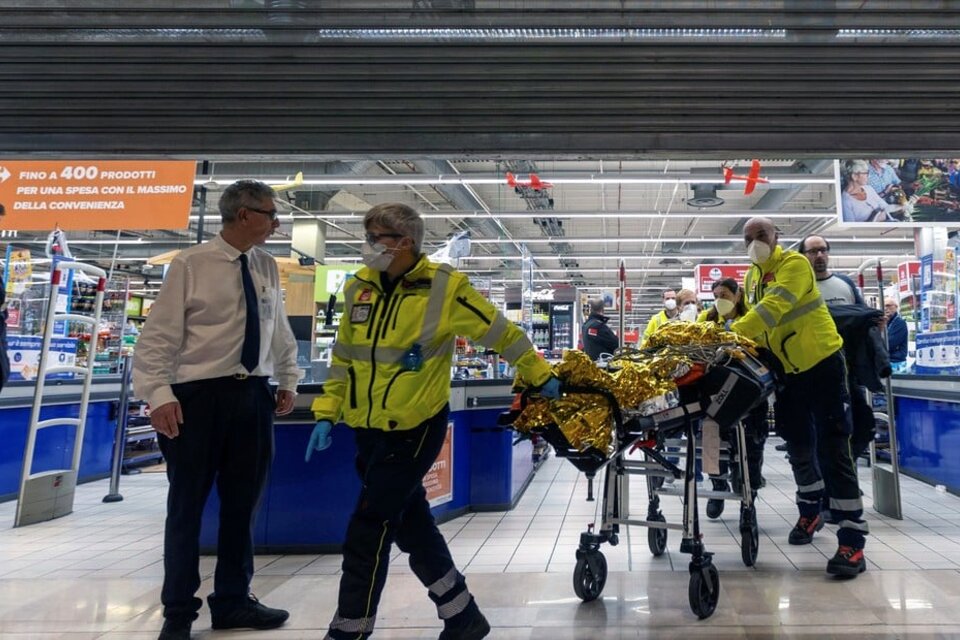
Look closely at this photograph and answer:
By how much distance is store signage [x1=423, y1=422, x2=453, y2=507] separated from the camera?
152 inches

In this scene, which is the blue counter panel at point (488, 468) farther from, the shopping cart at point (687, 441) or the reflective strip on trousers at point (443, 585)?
the reflective strip on trousers at point (443, 585)

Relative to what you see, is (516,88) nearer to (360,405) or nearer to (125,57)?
(360,405)

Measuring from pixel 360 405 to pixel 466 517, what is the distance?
251 centimetres

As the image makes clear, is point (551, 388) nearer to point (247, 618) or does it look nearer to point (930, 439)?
point (247, 618)

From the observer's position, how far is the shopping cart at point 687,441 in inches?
89.4

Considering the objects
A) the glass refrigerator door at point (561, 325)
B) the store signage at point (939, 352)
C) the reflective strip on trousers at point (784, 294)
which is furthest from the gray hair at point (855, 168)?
the reflective strip on trousers at point (784, 294)

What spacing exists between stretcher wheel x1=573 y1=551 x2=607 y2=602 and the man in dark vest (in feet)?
13.2

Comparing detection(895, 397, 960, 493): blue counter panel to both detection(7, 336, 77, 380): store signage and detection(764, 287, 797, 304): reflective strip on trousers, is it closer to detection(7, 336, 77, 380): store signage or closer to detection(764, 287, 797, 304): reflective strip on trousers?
detection(764, 287, 797, 304): reflective strip on trousers

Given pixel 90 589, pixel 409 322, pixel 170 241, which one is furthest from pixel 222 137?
pixel 170 241

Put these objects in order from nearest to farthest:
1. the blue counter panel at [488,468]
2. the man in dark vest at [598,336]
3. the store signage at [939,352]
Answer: the blue counter panel at [488,468], the store signage at [939,352], the man in dark vest at [598,336]

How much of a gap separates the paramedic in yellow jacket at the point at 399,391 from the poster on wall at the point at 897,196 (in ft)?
21.7

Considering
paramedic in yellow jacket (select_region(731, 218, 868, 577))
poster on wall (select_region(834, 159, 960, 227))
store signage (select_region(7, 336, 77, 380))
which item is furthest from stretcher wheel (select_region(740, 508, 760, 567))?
store signage (select_region(7, 336, 77, 380))

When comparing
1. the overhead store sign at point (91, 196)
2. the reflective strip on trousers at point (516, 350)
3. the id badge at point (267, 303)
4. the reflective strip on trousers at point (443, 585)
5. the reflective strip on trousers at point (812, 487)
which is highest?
the overhead store sign at point (91, 196)

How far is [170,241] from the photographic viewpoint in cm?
1653
